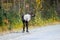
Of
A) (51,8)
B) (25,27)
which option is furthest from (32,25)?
(51,8)

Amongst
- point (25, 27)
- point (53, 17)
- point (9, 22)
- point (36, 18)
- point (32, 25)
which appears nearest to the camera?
point (25, 27)

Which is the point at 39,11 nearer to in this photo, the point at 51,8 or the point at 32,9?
the point at 32,9

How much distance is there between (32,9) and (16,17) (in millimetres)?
4769

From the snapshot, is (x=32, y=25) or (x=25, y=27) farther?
(x=32, y=25)

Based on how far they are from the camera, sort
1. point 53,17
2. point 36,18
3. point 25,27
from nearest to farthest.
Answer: point 25,27, point 36,18, point 53,17

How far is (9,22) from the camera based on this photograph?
2631 cm

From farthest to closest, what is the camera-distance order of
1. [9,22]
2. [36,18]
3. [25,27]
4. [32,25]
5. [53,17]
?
[53,17] < [36,18] < [32,25] < [9,22] < [25,27]

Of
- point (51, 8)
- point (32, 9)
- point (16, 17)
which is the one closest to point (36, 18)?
point (32, 9)

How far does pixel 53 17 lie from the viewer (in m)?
36.4

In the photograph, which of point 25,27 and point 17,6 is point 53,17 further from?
point 25,27

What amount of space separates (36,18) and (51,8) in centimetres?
653

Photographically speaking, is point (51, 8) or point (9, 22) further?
point (51, 8)

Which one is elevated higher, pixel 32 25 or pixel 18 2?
pixel 18 2

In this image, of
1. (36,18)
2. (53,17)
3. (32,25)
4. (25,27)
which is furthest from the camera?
(53,17)
